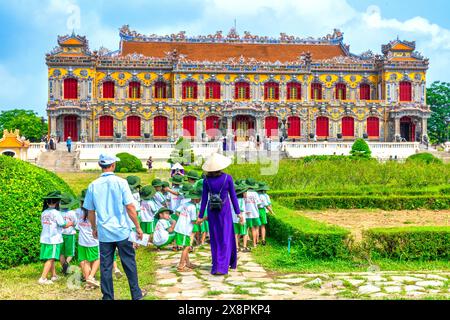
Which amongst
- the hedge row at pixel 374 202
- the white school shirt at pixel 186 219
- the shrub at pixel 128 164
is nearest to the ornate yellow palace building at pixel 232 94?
the shrub at pixel 128 164

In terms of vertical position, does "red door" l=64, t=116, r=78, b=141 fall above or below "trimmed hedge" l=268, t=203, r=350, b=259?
above

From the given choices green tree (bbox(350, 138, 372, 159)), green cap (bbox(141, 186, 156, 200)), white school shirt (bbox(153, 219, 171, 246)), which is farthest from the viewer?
green tree (bbox(350, 138, 372, 159))

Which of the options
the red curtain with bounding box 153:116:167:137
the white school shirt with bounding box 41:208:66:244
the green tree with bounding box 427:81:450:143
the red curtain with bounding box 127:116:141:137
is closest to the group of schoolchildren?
the white school shirt with bounding box 41:208:66:244

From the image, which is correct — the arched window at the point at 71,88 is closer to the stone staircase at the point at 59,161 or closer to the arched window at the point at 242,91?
the stone staircase at the point at 59,161

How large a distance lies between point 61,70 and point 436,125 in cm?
3510

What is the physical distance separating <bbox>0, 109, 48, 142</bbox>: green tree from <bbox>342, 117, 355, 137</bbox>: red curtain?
29.8m

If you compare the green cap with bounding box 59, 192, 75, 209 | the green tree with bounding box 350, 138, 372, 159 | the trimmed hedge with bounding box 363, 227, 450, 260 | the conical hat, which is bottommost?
the trimmed hedge with bounding box 363, 227, 450, 260

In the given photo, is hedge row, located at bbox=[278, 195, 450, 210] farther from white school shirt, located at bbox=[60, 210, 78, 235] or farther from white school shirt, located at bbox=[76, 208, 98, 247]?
white school shirt, located at bbox=[76, 208, 98, 247]

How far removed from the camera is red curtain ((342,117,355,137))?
1745 inches

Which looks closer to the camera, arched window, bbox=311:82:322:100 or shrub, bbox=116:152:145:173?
shrub, bbox=116:152:145:173

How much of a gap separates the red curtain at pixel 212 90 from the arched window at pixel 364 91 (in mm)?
11016

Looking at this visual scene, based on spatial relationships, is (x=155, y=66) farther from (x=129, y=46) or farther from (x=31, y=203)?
(x=31, y=203)

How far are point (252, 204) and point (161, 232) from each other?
74.0 inches

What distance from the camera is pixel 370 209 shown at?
17.2m
